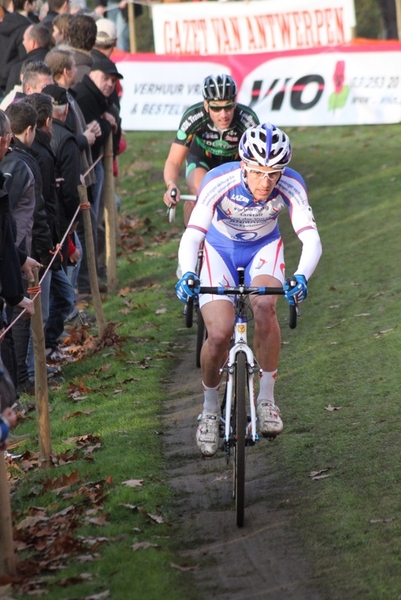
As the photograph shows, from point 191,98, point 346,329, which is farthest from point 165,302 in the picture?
point 191,98

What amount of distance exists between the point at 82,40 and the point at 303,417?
20.0ft

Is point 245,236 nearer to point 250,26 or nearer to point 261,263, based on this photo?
point 261,263

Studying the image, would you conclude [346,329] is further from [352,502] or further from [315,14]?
Answer: [315,14]

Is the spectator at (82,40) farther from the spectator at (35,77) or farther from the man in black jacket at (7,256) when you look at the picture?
the man in black jacket at (7,256)

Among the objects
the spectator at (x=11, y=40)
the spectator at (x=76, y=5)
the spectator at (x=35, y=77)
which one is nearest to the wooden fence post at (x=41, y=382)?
the spectator at (x=35, y=77)

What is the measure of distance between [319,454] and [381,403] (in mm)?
1149

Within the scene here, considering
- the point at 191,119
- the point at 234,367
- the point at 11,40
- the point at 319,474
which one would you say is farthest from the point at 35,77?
the point at 319,474

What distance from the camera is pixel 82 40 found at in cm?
1259

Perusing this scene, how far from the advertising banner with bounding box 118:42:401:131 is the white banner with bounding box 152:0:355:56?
70 centimetres

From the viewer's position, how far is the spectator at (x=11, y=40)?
46.0 feet

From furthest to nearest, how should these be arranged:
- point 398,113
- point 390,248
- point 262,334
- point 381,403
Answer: point 398,113 → point 390,248 → point 381,403 → point 262,334

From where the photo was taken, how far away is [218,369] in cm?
722

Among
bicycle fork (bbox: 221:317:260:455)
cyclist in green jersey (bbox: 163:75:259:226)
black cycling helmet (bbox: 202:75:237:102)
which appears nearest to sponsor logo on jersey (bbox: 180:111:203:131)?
cyclist in green jersey (bbox: 163:75:259:226)

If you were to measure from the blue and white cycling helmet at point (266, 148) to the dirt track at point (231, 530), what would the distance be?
85.0 inches
